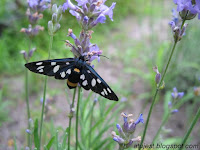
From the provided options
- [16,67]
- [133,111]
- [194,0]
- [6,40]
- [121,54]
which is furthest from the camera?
[121,54]

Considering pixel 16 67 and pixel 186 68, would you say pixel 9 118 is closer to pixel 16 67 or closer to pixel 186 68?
pixel 16 67

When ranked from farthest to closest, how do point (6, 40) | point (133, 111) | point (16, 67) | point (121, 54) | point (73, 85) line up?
point (121, 54), point (6, 40), point (16, 67), point (133, 111), point (73, 85)

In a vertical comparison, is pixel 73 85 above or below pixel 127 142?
above

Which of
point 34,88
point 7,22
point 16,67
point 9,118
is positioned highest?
point 7,22

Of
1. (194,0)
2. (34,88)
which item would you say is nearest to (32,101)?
(34,88)

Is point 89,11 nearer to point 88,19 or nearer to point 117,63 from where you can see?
point 88,19

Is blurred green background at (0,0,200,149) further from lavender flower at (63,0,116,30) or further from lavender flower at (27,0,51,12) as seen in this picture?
lavender flower at (63,0,116,30)

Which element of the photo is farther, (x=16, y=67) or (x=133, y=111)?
(x=16, y=67)
